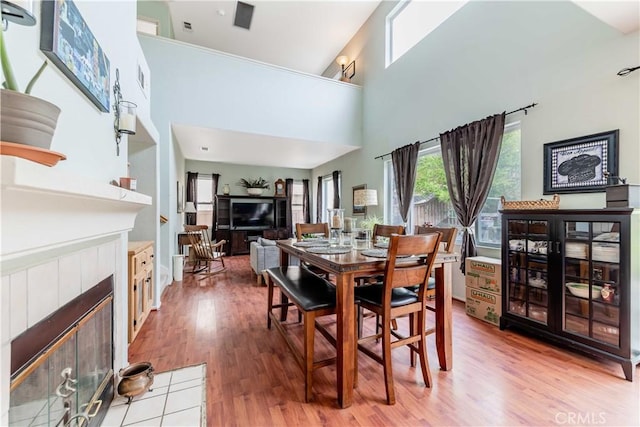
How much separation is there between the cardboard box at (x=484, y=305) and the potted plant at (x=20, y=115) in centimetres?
339

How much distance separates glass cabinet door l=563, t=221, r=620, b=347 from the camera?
1931 millimetres

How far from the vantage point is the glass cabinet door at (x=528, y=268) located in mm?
2330

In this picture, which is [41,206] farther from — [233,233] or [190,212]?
[233,233]

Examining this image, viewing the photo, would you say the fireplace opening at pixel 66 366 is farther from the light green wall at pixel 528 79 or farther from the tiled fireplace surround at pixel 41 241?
the light green wall at pixel 528 79

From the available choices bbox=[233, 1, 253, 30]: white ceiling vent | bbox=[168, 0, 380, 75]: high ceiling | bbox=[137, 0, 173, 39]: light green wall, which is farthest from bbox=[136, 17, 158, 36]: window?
bbox=[233, 1, 253, 30]: white ceiling vent

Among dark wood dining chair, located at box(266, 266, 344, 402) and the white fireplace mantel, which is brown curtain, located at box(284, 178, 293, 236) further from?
the white fireplace mantel

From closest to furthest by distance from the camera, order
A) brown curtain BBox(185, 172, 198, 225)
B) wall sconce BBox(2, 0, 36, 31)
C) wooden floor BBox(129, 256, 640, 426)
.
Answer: wall sconce BBox(2, 0, 36, 31)
wooden floor BBox(129, 256, 640, 426)
brown curtain BBox(185, 172, 198, 225)

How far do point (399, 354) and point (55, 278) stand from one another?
2224mm

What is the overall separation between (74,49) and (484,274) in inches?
142

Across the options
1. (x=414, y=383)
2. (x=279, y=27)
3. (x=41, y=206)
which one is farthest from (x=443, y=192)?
(x=279, y=27)

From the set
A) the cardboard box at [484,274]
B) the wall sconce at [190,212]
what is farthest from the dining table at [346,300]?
the wall sconce at [190,212]

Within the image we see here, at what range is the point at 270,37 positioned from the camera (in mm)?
5918

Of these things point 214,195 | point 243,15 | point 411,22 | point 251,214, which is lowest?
point 251,214

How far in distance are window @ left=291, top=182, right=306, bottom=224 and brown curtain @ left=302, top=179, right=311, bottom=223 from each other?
109 millimetres
